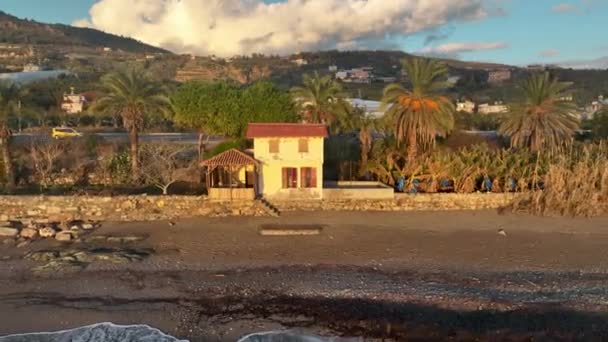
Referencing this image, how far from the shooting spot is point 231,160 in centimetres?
2747

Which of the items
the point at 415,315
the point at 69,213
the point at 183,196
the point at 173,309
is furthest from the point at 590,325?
the point at 69,213

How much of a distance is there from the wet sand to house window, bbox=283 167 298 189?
10.1 ft

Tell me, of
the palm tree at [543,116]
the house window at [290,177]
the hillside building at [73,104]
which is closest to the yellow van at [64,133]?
the hillside building at [73,104]

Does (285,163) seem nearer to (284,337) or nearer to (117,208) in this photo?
(117,208)

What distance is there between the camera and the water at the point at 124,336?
46.7ft

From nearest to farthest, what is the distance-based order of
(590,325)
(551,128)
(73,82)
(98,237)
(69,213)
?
(590,325)
(98,237)
(69,213)
(551,128)
(73,82)

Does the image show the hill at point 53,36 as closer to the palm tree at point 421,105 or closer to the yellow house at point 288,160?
the yellow house at point 288,160

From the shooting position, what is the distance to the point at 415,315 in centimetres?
1614

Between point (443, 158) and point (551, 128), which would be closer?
point (443, 158)

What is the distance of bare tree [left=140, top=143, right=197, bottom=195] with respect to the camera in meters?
30.0

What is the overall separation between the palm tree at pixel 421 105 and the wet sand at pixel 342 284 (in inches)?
314

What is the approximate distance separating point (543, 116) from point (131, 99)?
28.0 m

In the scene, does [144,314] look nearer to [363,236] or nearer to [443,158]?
[363,236]

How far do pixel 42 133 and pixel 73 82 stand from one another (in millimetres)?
49107
